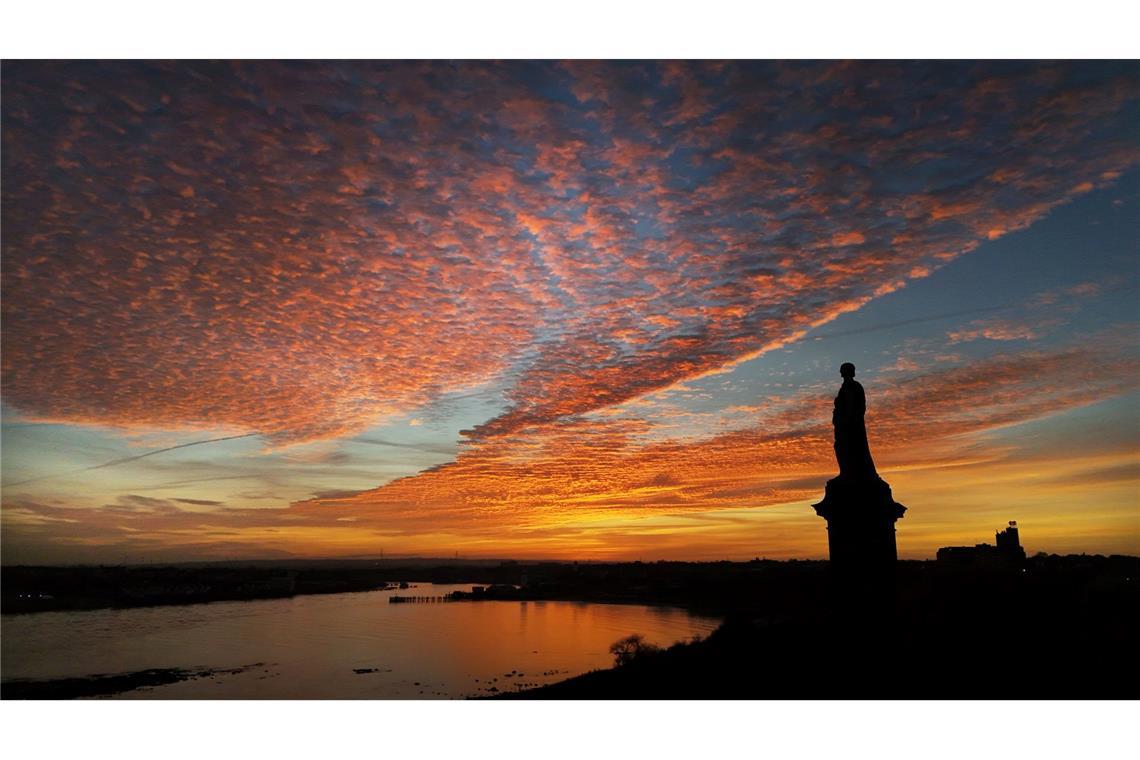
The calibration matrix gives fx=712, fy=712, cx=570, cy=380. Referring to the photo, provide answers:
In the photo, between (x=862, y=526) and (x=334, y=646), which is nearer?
(x=862, y=526)

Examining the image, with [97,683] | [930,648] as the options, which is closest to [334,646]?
[97,683]

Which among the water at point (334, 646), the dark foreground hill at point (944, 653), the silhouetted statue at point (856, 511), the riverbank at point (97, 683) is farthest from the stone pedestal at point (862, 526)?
the riverbank at point (97, 683)

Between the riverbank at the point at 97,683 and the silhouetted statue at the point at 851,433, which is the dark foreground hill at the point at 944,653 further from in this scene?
the riverbank at the point at 97,683

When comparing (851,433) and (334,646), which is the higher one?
(851,433)

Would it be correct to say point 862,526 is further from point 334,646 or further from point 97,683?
point 334,646

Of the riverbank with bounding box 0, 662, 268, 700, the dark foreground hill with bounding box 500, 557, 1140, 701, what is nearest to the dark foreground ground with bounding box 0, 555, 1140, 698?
the dark foreground hill with bounding box 500, 557, 1140, 701

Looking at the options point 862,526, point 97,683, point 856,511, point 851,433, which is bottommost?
point 97,683

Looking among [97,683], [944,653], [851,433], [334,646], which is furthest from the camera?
[334,646]

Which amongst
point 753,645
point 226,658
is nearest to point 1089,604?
point 753,645
